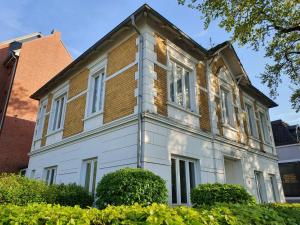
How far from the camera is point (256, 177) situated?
43.5 feet

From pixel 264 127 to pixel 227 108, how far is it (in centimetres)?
514

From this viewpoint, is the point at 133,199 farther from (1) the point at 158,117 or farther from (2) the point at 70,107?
(2) the point at 70,107

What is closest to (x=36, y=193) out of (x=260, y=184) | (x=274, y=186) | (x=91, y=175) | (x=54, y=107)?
(x=91, y=175)

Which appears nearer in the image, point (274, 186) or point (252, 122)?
point (274, 186)

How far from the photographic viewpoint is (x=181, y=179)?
28.0ft

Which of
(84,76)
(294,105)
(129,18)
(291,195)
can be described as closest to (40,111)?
(84,76)

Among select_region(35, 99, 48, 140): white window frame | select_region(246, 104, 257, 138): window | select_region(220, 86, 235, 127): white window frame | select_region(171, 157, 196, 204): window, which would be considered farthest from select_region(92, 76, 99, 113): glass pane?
select_region(246, 104, 257, 138): window

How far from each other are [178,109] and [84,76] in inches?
202

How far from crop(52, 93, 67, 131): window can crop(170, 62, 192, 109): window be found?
621 cm

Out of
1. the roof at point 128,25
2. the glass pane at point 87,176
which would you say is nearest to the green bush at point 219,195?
the glass pane at point 87,176

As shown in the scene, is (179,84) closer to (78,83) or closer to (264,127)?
(78,83)

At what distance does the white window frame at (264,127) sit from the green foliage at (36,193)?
1205 cm

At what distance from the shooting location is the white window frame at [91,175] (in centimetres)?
920

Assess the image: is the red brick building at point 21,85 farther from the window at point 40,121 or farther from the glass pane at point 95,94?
the glass pane at point 95,94
